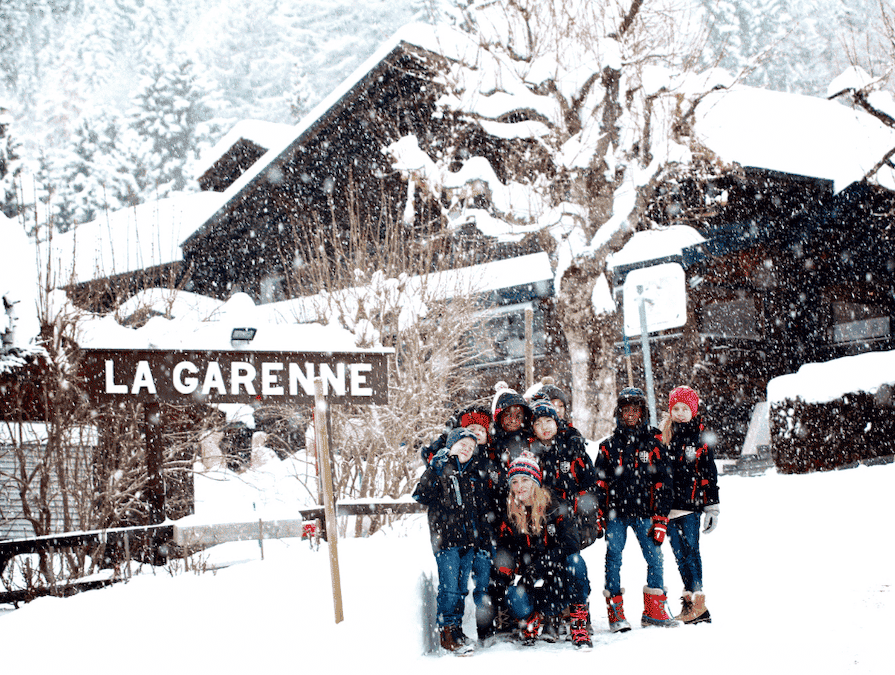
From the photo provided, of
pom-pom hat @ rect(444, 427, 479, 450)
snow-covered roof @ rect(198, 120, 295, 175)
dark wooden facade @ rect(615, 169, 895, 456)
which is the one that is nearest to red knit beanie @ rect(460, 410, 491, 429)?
pom-pom hat @ rect(444, 427, 479, 450)

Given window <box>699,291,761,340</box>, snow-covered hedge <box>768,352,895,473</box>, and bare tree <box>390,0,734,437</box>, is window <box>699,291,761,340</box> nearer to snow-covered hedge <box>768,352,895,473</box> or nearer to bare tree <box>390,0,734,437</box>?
bare tree <box>390,0,734,437</box>

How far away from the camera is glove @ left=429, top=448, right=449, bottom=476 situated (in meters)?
5.10

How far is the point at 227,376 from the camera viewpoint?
18.2ft

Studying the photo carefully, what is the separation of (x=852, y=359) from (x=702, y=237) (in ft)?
16.7

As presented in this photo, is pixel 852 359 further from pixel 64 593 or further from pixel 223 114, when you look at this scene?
pixel 223 114

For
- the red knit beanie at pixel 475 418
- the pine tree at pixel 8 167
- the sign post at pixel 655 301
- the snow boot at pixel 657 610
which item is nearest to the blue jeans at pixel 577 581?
the snow boot at pixel 657 610

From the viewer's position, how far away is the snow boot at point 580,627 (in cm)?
469

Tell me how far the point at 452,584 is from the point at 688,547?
1.60 m

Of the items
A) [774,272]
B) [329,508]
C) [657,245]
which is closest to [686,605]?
[329,508]

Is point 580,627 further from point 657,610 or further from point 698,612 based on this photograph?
point 698,612

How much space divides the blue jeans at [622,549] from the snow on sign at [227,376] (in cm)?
173

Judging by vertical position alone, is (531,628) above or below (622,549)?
below

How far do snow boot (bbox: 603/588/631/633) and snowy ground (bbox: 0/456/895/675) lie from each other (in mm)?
107

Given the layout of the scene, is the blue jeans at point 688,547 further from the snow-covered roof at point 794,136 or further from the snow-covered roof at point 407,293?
the snow-covered roof at point 794,136
